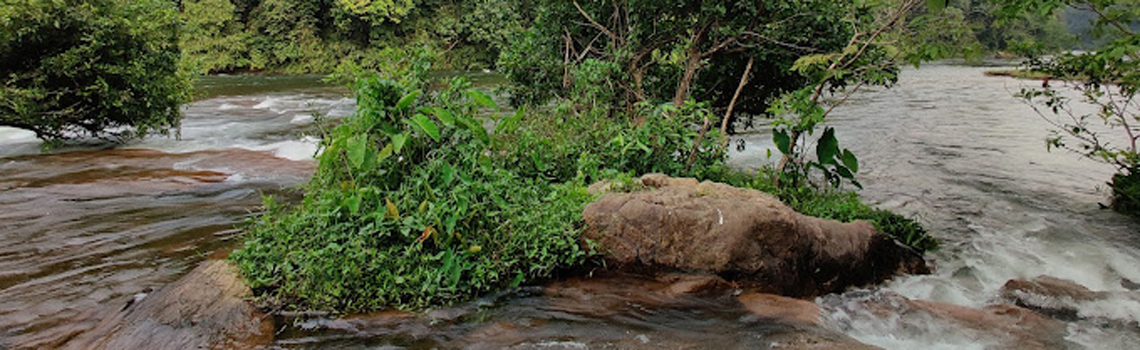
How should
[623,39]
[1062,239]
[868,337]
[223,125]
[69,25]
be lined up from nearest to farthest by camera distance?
[868,337] → [1062,239] → [623,39] → [69,25] → [223,125]

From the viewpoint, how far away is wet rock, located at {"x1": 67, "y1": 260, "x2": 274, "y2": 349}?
12.1 ft

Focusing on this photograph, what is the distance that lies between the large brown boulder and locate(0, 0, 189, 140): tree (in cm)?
985

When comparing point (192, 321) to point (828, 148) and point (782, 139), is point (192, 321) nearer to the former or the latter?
point (782, 139)

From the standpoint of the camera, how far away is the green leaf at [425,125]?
14.9 ft

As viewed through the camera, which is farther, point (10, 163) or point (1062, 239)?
point (10, 163)

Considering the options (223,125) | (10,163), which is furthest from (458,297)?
(223,125)

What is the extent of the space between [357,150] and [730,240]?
2728 mm

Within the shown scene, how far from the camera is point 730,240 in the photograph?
4660 millimetres

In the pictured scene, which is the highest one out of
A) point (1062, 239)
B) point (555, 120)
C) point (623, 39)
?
point (623, 39)

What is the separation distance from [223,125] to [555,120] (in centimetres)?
1124

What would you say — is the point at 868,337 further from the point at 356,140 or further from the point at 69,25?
the point at 69,25

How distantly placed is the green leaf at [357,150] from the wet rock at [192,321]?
1054mm

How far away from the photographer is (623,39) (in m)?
7.65

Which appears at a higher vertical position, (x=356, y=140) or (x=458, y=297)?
(x=356, y=140)
